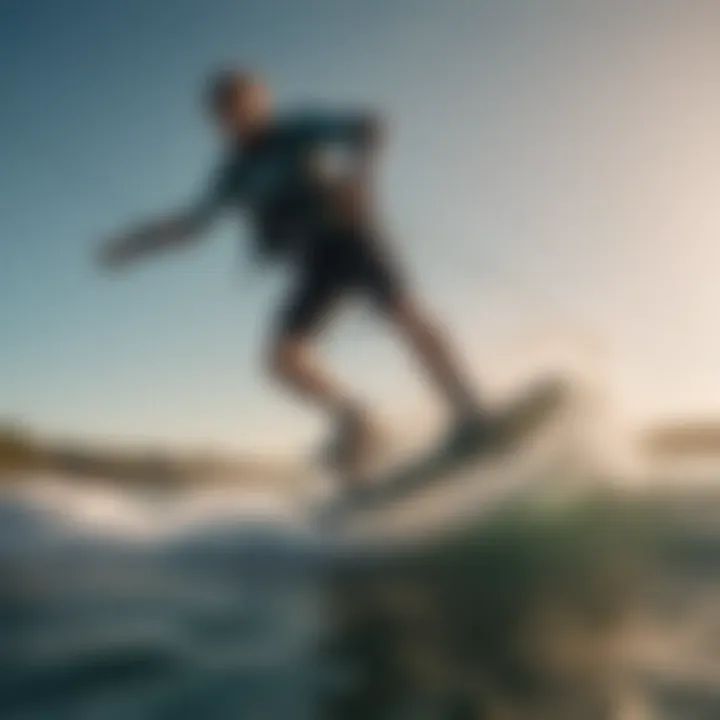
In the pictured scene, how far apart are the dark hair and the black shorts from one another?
228 millimetres

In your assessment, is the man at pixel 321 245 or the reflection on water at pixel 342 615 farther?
the man at pixel 321 245

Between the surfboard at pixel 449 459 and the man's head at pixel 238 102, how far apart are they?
479 millimetres

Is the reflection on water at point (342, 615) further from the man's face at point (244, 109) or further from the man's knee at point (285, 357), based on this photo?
the man's face at point (244, 109)

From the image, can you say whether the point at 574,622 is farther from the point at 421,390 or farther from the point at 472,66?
the point at 472,66

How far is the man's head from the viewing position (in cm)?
127

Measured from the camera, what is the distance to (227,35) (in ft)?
4.39

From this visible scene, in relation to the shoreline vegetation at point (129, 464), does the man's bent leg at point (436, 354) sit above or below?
above

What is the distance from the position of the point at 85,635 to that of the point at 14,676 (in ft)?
0.29

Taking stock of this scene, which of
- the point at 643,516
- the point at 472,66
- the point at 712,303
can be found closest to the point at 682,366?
the point at 712,303

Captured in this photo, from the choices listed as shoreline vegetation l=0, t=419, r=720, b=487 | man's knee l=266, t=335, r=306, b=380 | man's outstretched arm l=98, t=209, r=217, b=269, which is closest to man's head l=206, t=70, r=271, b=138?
man's outstretched arm l=98, t=209, r=217, b=269

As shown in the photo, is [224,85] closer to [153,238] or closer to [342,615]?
[153,238]

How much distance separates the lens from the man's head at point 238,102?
1.27 m

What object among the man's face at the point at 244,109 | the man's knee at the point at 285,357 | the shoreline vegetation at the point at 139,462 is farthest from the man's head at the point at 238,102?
the shoreline vegetation at the point at 139,462

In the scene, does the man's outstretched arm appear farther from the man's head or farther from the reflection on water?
the reflection on water
